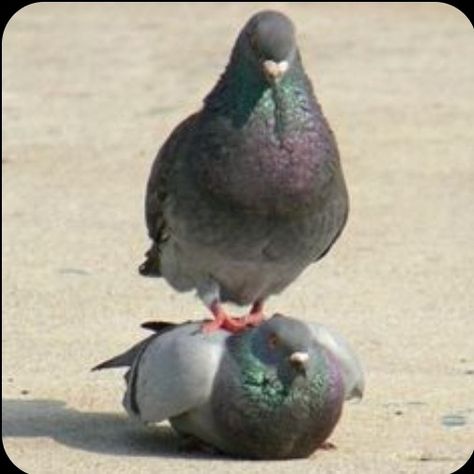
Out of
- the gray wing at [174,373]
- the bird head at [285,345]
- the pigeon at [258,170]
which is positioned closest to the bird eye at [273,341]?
the bird head at [285,345]

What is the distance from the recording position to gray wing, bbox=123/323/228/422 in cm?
611

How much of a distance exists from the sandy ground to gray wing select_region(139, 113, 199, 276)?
0.61 metres

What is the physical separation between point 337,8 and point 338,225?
29.3 feet

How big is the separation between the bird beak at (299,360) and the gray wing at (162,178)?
29.0 inches

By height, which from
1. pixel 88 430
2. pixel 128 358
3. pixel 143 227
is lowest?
pixel 143 227

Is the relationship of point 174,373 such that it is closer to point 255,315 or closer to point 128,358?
point 128,358

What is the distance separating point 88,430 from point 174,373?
600 mm

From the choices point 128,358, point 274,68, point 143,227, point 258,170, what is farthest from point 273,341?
point 143,227

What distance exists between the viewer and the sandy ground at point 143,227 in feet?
21.7

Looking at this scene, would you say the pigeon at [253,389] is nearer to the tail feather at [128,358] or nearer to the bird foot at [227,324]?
the bird foot at [227,324]

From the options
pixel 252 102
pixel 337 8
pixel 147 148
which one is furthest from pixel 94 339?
pixel 337 8

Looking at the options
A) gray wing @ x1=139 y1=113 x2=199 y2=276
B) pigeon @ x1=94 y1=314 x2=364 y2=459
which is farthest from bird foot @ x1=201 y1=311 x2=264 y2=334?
gray wing @ x1=139 y1=113 x2=199 y2=276

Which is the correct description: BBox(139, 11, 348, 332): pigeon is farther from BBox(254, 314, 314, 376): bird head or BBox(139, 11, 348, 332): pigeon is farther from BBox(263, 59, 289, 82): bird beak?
BBox(254, 314, 314, 376): bird head

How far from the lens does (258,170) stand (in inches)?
246
